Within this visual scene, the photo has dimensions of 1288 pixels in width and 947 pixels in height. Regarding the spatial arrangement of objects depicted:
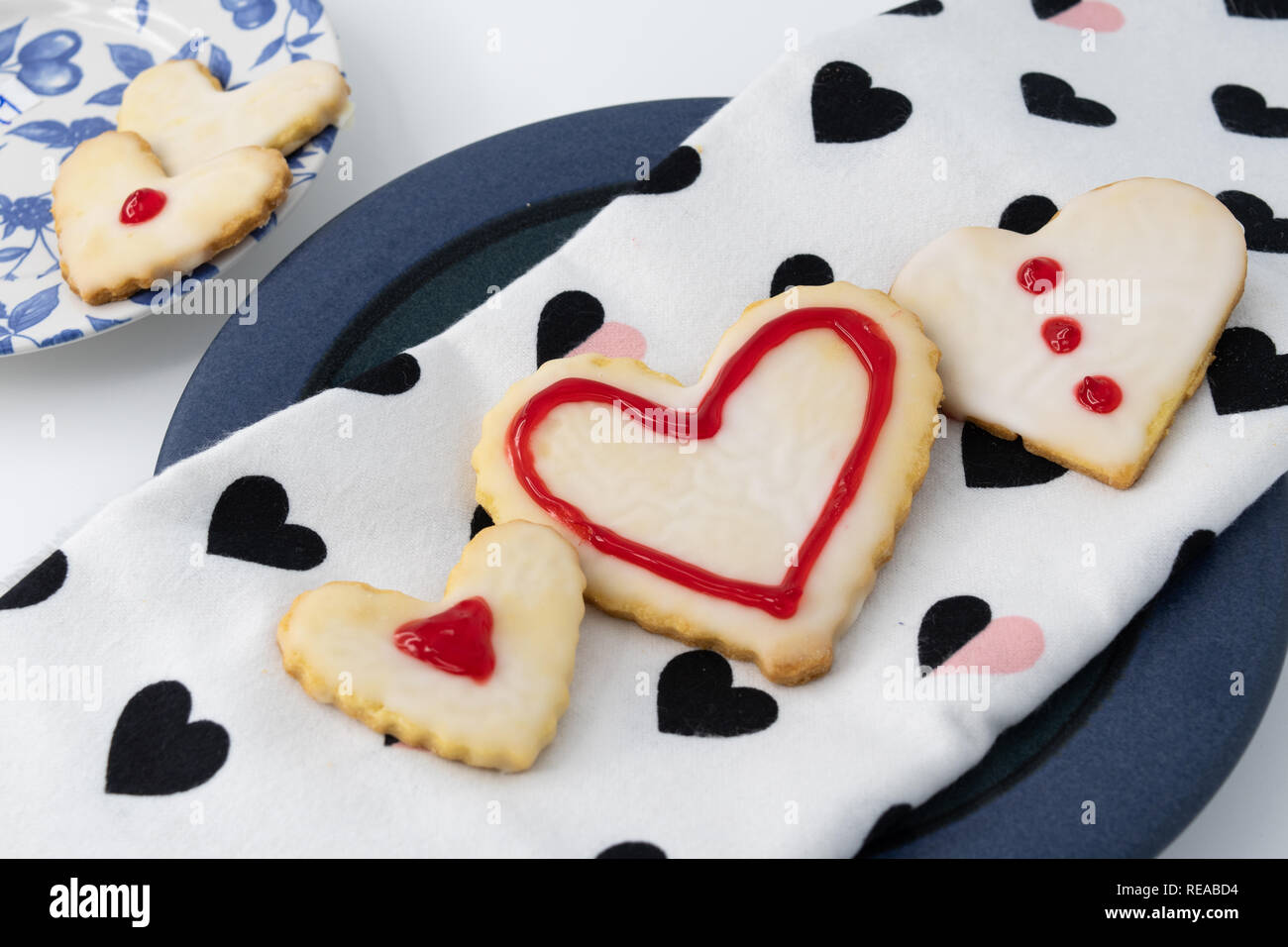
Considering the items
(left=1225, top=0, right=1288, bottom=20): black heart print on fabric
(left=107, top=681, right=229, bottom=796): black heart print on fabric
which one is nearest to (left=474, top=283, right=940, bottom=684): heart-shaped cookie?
(left=107, top=681, right=229, bottom=796): black heart print on fabric

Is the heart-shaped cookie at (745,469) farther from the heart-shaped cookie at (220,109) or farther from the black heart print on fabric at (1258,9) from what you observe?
the black heart print on fabric at (1258,9)

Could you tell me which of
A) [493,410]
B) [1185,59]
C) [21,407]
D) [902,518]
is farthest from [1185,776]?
[21,407]

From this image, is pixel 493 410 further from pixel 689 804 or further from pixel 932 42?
pixel 932 42

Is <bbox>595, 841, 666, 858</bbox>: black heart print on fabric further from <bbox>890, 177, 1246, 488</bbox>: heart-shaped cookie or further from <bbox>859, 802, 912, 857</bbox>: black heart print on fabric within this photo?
<bbox>890, 177, 1246, 488</bbox>: heart-shaped cookie

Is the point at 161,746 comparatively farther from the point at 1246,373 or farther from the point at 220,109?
the point at 1246,373

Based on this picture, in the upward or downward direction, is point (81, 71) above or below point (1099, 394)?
above

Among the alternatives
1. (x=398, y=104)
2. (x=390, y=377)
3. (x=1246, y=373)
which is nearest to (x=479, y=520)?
(x=390, y=377)
